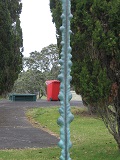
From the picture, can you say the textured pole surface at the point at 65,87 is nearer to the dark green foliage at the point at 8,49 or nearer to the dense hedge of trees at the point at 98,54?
the dense hedge of trees at the point at 98,54

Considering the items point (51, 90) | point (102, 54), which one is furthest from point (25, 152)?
point (51, 90)

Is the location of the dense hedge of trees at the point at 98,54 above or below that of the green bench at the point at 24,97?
above

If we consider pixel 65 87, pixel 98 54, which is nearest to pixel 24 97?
pixel 98 54

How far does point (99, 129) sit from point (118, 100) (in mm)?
6281

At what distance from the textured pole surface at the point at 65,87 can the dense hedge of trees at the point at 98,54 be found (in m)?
5.50

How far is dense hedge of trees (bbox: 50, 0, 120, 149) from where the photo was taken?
6480mm

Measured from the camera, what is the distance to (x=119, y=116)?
7.23 m

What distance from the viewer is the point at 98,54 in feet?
22.7

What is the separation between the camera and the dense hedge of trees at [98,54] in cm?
648

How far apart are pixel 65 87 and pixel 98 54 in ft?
19.8

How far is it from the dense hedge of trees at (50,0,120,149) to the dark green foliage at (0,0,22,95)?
409 inches

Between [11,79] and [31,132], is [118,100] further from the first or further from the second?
[11,79]

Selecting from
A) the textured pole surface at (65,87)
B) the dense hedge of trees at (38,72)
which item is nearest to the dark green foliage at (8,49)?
the textured pole surface at (65,87)

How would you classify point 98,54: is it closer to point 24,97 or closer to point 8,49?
point 8,49
